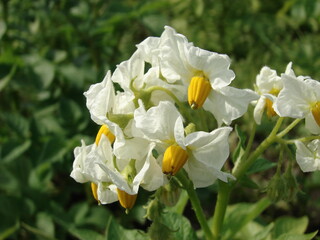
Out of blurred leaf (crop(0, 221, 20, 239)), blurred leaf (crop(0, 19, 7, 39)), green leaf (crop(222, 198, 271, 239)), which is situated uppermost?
blurred leaf (crop(0, 19, 7, 39))

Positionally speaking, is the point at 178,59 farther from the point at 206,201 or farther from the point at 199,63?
the point at 206,201

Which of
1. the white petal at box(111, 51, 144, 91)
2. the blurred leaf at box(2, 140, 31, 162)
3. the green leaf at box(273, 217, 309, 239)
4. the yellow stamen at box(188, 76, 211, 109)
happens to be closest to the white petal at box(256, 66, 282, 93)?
the yellow stamen at box(188, 76, 211, 109)

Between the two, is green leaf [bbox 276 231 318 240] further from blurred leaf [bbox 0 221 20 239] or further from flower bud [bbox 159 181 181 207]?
blurred leaf [bbox 0 221 20 239]

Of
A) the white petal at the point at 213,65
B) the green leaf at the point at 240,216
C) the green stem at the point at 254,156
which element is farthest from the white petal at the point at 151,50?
the green leaf at the point at 240,216

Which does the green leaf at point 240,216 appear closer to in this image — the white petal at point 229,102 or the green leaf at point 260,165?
the green leaf at point 260,165

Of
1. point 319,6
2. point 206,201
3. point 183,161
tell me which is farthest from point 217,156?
point 319,6

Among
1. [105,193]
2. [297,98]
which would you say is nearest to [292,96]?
[297,98]
